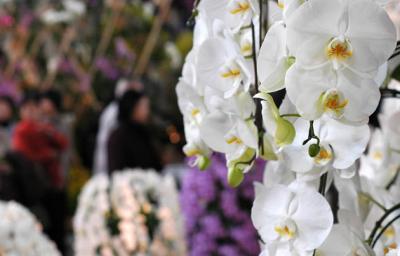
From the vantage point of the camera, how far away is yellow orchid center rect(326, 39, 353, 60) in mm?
602

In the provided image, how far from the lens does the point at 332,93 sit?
0.61m

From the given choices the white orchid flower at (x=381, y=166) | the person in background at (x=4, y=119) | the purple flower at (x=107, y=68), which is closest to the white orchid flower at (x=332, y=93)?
the white orchid flower at (x=381, y=166)

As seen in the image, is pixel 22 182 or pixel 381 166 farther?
pixel 22 182

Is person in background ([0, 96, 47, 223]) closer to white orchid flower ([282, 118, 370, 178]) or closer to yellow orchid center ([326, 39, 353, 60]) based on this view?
white orchid flower ([282, 118, 370, 178])

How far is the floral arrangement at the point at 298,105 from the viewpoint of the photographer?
23.8 inches

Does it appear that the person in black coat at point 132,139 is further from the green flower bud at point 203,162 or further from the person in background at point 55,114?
the green flower bud at point 203,162

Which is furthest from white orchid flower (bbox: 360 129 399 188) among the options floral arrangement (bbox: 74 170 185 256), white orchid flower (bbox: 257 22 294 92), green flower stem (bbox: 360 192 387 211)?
floral arrangement (bbox: 74 170 185 256)

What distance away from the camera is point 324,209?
0.67 m

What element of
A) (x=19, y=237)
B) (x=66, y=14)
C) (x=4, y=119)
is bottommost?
(x=66, y=14)

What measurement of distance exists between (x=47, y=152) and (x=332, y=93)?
4159 mm

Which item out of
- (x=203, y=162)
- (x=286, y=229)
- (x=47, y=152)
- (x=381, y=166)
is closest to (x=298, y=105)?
(x=286, y=229)

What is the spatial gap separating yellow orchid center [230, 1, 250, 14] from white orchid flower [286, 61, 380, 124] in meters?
0.14

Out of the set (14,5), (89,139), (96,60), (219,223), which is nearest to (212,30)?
(219,223)

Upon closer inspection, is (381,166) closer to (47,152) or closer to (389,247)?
(389,247)
